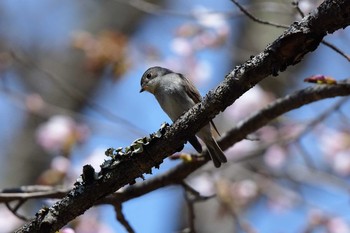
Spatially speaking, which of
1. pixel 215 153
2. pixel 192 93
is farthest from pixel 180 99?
pixel 215 153

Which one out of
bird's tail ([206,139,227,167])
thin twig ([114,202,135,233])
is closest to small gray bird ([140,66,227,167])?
bird's tail ([206,139,227,167])

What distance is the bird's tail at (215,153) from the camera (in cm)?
274

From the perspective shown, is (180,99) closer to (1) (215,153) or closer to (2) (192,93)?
(2) (192,93)

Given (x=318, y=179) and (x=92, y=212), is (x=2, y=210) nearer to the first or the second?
(x=92, y=212)

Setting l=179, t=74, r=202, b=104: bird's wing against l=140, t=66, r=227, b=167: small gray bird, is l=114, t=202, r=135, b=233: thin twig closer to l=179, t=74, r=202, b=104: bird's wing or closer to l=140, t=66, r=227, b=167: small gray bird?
l=140, t=66, r=227, b=167: small gray bird

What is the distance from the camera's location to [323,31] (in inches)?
58.0

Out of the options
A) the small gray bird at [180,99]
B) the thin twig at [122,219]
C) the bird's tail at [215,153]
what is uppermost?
the small gray bird at [180,99]

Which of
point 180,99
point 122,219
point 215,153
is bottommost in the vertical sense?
point 122,219

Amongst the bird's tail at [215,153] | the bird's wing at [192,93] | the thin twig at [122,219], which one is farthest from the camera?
the bird's wing at [192,93]

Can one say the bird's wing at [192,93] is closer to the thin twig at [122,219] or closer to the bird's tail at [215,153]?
the bird's tail at [215,153]

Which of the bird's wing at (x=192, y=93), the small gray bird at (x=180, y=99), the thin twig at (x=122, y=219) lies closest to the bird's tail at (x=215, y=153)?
the small gray bird at (x=180, y=99)

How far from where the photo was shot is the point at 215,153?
2.77 metres

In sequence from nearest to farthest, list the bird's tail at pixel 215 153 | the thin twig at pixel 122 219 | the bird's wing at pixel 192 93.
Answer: the thin twig at pixel 122 219, the bird's tail at pixel 215 153, the bird's wing at pixel 192 93

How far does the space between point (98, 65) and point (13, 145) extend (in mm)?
1246
